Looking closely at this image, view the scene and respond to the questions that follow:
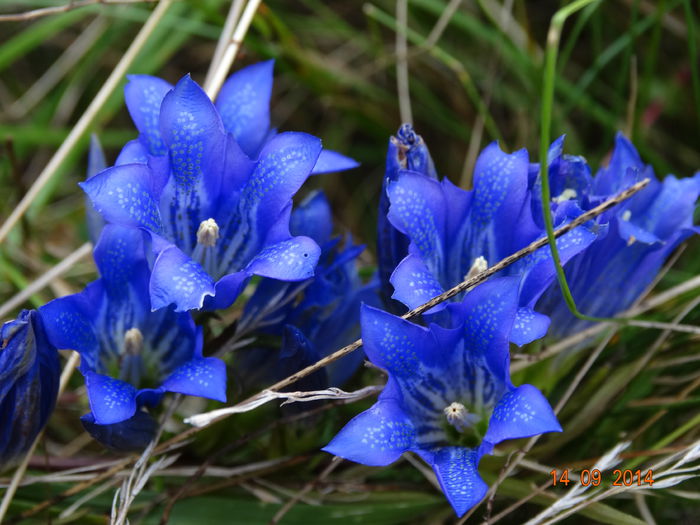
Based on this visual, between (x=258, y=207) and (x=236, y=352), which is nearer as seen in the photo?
(x=258, y=207)

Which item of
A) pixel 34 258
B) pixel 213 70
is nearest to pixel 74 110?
pixel 34 258

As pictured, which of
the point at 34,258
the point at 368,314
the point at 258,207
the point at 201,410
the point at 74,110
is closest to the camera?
the point at 368,314

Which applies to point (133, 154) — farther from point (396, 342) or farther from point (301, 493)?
point (301, 493)

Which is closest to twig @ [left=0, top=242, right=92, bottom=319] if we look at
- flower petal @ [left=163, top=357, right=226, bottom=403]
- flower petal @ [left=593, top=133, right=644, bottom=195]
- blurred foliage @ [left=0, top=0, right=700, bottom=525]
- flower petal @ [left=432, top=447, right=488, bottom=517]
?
blurred foliage @ [left=0, top=0, right=700, bottom=525]

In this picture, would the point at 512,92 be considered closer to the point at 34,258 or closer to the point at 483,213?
the point at 483,213

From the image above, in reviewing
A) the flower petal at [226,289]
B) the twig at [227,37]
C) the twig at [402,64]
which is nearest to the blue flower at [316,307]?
the flower petal at [226,289]

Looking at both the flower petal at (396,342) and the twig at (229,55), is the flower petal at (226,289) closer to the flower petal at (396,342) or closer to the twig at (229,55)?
the flower petal at (396,342)

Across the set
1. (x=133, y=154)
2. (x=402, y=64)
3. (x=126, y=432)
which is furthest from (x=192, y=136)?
(x=402, y=64)
